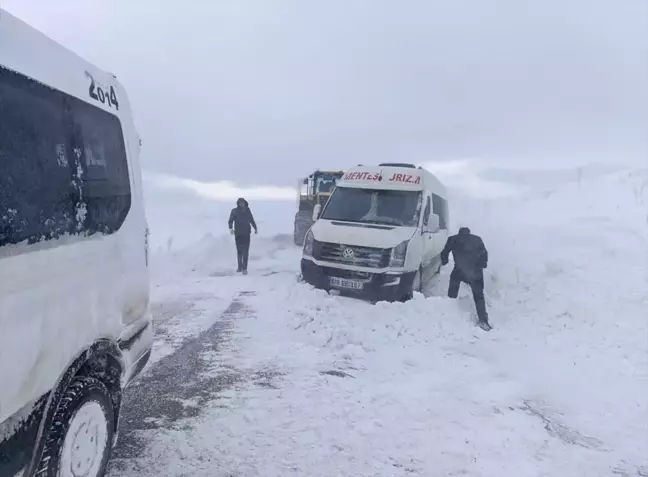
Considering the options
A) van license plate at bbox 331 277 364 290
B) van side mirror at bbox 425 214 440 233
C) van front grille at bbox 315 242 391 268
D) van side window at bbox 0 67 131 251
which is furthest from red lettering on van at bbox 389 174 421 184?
van side window at bbox 0 67 131 251

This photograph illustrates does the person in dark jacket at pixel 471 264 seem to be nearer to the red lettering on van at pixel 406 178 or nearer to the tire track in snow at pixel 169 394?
the red lettering on van at pixel 406 178

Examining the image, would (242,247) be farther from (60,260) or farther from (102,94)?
(60,260)

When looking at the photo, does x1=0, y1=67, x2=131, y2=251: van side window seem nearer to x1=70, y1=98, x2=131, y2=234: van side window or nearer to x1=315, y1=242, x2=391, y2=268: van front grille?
x1=70, y1=98, x2=131, y2=234: van side window

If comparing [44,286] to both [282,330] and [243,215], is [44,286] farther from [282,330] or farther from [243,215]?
[243,215]

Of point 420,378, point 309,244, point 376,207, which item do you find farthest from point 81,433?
point 376,207

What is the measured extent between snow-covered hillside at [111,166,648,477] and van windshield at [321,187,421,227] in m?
1.87

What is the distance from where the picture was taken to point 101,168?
3334 millimetres

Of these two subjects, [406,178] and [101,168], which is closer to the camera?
[101,168]

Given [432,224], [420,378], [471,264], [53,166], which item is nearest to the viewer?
[53,166]

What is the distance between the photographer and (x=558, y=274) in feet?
38.1

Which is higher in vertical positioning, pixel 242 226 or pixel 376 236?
pixel 376 236

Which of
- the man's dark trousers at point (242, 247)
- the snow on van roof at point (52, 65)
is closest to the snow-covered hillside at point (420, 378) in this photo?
the man's dark trousers at point (242, 247)

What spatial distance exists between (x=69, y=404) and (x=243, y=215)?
36.3 feet

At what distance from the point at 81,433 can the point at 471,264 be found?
285 inches
